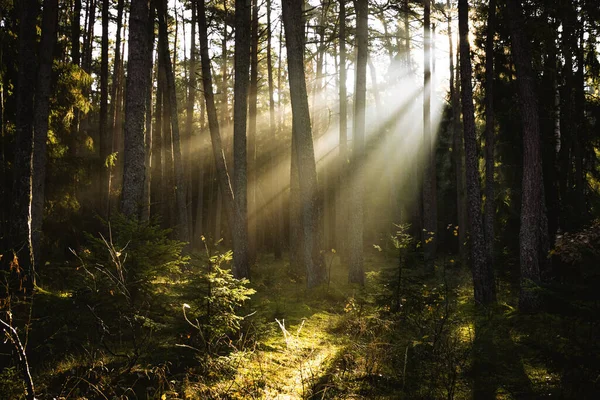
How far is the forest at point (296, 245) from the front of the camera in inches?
196

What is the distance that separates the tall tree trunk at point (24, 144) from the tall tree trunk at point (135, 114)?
7.38ft

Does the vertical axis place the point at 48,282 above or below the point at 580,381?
below

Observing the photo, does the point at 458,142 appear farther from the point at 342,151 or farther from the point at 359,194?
the point at 359,194

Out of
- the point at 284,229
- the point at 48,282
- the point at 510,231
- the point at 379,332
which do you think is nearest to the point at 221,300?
the point at 379,332

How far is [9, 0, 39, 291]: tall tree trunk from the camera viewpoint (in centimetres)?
830

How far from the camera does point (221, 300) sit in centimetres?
551

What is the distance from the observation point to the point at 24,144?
28.1 ft

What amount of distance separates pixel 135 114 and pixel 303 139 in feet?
13.8

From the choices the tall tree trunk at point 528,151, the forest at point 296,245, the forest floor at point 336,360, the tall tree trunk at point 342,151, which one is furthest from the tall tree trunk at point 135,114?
the tall tree trunk at point 528,151

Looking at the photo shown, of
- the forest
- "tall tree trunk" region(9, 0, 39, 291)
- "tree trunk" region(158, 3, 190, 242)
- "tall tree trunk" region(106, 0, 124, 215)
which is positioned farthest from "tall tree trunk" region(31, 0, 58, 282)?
"tall tree trunk" region(106, 0, 124, 215)

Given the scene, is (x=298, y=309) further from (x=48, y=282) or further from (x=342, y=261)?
(x=342, y=261)

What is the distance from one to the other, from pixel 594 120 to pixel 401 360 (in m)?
13.9

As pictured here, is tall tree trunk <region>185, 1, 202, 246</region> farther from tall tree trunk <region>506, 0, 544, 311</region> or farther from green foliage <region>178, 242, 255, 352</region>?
green foliage <region>178, 242, 255, 352</region>

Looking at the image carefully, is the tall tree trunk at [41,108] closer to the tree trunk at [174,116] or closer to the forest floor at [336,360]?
the tree trunk at [174,116]
